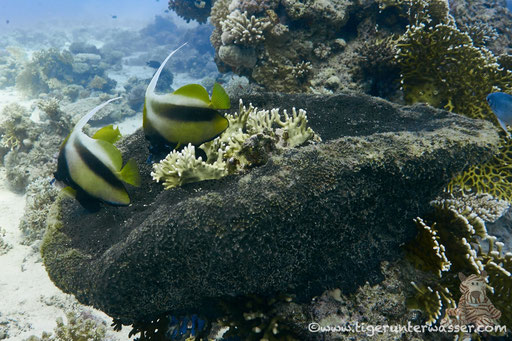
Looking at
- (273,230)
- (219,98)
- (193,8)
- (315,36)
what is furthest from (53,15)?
(273,230)

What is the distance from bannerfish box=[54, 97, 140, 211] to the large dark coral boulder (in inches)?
12.6

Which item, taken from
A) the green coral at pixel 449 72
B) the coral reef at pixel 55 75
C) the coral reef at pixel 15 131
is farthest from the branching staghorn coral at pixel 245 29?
the coral reef at pixel 55 75

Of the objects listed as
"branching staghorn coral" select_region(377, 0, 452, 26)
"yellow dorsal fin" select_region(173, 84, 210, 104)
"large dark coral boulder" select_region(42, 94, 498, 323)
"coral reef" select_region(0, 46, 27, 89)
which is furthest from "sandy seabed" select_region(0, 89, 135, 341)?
"coral reef" select_region(0, 46, 27, 89)

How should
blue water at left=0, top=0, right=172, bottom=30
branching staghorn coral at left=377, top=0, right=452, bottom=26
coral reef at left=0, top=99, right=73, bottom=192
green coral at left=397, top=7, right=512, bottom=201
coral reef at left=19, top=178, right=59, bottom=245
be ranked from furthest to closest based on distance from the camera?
blue water at left=0, top=0, right=172, bottom=30
coral reef at left=0, top=99, right=73, bottom=192
coral reef at left=19, top=178, right=59, bottom=245
branching staghorn coral at left=377, top=0, right=452, bottom=26
green coral at left=397, top=7, right=512, bottom=201

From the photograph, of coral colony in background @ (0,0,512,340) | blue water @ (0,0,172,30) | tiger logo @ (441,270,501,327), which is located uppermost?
coral colony in background @ (0,0,512,340)

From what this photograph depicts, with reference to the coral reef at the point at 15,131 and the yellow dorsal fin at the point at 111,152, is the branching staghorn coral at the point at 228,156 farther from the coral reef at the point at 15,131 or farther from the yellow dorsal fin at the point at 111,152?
the coral reef at the point at 15,131

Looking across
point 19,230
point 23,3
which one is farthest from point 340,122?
point 23,3

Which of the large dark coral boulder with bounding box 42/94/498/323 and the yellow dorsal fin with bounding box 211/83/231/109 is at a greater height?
the yellow dorsal fin with bounding box 211/83/231/109

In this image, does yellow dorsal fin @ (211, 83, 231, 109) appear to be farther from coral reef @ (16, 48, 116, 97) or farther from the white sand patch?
coral reef @ (16, 48, 116, 97)

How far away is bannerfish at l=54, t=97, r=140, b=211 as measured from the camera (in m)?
1.89

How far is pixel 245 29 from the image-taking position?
544cm

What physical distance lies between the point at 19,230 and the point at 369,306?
22.8ft

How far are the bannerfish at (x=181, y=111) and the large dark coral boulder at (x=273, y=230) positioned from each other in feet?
1.58

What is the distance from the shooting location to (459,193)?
3.11 meters
